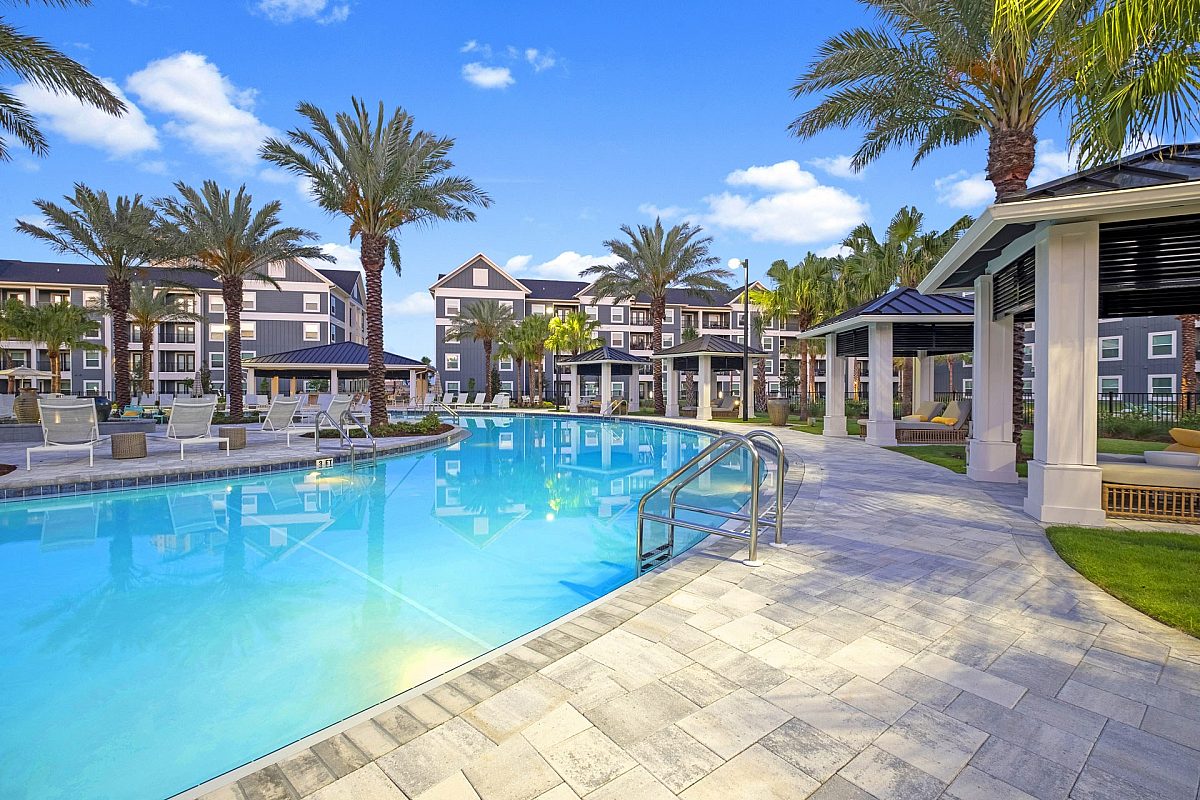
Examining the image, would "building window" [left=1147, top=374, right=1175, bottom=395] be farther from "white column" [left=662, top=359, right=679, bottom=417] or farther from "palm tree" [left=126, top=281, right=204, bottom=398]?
"palm tree" [left=126, top=281, right=204, bottom=398]

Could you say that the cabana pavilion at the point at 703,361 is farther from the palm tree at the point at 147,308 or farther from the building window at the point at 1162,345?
the palm tree at the point at 147,308

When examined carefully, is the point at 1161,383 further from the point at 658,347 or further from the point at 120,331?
the point at 120,331

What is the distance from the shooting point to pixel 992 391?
9.23 meters

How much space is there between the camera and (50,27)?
34.6ft

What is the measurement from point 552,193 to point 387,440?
1609 centimetres

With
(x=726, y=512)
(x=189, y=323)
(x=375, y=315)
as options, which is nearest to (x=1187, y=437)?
(x=726, y=512)

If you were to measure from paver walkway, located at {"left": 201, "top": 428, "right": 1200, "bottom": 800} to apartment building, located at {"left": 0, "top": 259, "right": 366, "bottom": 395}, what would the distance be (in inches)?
1885

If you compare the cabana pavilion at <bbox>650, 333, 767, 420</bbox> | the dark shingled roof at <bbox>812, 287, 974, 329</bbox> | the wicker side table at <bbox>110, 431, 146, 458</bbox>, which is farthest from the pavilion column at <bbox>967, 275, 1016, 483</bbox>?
the cabana pavilion at <bbox>650, 333, 767, 420</bbox>

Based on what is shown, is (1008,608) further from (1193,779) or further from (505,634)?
(505,634)

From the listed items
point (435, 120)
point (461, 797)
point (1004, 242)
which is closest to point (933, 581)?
point (461, 797)

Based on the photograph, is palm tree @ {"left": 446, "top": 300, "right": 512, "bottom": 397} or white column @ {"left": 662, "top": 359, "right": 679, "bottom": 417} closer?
white column @ {"left": 662, "top": 359, "right": 679, "bottom": 417}

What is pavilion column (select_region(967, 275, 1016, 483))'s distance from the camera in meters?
9.20

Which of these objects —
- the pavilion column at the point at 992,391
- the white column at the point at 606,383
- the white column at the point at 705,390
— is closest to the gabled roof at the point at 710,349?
the white column at the point at 705,390

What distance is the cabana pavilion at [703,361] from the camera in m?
27.3
